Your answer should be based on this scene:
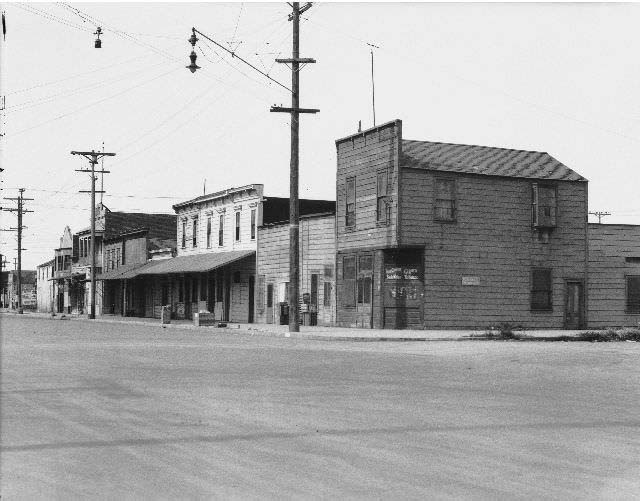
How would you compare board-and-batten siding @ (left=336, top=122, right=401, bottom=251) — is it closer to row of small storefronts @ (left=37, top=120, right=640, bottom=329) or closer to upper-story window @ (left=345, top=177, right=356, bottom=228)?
row of small storefronts @ (left=37, top=120, right=640, bottom=329)

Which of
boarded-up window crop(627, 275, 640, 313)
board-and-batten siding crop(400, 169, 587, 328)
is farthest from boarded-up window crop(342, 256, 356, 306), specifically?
boarded-up window crop(627, 275, 640, 313)

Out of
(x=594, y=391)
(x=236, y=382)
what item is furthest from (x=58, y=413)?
(x=594, y=391)

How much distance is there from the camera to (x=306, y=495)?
6.27 meters

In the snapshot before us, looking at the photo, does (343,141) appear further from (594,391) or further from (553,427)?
(553,427)

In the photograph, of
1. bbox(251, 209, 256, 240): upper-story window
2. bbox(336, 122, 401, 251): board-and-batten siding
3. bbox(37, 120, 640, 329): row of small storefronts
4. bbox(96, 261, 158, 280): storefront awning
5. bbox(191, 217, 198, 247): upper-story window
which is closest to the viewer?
bbox(336, 122, 401, 251): board-and-batten siding

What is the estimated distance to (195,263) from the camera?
48.7 meters

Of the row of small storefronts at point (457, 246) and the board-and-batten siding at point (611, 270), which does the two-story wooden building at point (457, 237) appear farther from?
the board-and-batten siding at point (611, 270)

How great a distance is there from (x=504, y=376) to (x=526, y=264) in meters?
20.3

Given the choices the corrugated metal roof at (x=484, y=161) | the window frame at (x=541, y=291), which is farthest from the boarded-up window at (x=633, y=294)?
the corrugated metal roof at (x=484, y=161)

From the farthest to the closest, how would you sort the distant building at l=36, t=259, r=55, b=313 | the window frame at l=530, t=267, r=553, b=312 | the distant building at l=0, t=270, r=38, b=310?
the distant building at l=0, t=270, r=38, b=310
the distant building at l=36, t=259, r=55, b=313
the window frame at l=530, t=267, r=553, b=312

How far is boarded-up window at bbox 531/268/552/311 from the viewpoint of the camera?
35.2 metres

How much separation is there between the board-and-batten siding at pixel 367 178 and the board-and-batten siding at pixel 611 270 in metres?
8.87

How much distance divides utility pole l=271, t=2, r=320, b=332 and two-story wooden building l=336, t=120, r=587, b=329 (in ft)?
13.2

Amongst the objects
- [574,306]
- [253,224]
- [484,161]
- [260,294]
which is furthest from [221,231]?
[574,306]
